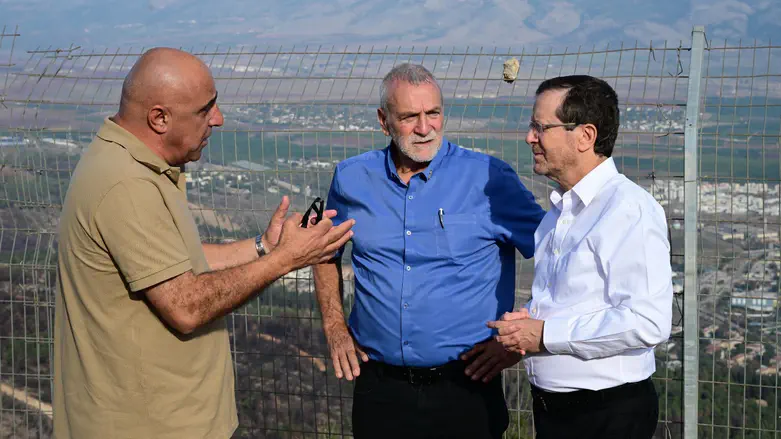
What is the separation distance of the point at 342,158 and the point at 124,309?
2.19 m

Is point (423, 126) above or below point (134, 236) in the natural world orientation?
above

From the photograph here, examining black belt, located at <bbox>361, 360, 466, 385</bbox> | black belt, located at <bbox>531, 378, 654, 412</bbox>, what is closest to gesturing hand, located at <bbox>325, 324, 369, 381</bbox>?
black belt, located at <bbox>361, 360, 466, 385</bbox>

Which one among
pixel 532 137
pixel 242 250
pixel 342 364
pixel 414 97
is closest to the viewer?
pixel 532 137

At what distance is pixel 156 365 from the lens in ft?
9.93

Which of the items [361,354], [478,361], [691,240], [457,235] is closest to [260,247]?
[361,354]

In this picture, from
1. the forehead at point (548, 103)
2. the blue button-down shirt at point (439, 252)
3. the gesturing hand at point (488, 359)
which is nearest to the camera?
the forehead at point (548, 103)

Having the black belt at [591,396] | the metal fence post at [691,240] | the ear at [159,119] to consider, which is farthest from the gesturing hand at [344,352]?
the metal fence post at [691,240]

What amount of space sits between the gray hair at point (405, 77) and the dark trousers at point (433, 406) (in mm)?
1170

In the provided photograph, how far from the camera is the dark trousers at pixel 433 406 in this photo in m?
3.70

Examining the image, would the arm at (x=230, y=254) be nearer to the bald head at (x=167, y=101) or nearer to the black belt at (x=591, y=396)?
the bald head at (x=167, y=101)

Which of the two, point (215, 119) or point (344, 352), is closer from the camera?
point (215, 119)

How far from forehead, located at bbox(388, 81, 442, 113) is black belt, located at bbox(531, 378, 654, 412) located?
1315 mm

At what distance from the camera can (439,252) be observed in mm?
3691

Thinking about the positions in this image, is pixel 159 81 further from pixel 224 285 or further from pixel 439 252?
pixel 439 252
